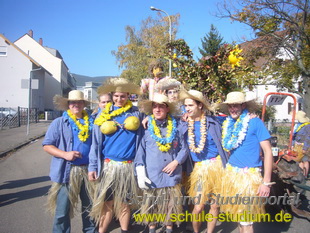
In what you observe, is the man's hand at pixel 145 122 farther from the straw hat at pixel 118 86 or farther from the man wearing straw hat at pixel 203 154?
the man wearing straw hat at pixel 203 154

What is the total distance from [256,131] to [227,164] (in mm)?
524

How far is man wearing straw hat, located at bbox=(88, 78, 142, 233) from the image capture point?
2.98 metres

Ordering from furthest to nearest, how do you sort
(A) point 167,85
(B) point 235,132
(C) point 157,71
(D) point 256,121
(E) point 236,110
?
1. (C) point 157,71
2. (A) point 167,85
3. (E) point 236,110
4. (B) point 235,132
5. (D) point 256,121

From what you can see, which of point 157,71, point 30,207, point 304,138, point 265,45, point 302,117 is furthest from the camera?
point 265,45

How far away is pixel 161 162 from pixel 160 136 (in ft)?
0.97

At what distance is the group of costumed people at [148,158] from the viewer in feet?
9.51

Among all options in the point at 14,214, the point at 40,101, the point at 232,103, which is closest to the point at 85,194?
the point at 14,214

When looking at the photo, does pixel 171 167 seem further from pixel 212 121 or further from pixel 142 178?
pixel 212 121

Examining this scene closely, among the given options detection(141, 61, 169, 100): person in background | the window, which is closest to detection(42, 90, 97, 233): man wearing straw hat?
detection(141, 61, 169, 100): person in background

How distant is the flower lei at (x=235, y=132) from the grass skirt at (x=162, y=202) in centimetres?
78

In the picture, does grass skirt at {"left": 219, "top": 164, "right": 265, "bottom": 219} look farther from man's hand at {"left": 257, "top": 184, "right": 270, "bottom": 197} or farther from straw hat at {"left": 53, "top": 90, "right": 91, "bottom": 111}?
straw hat at {"left": 53, "top": 90, "right": 91, "bottom": 111}

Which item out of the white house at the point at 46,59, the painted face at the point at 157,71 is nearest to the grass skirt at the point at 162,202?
the painted face at the point at 157,71

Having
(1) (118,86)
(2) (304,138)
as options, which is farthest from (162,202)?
(2) (304,138)

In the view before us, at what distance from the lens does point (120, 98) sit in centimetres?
320
